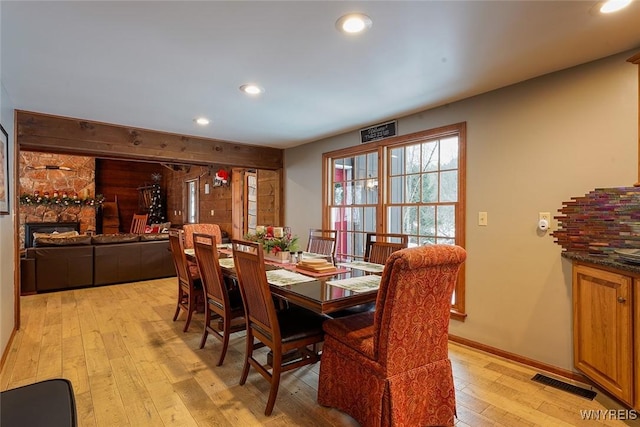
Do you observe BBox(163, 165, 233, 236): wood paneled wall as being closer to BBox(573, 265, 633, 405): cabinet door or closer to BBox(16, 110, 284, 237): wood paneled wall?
BBox(16, 110, 284, 237): wood paneled wall

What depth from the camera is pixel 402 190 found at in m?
3.69

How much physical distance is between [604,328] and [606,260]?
0.44 meters

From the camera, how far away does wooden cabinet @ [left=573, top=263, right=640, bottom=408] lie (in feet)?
6.08

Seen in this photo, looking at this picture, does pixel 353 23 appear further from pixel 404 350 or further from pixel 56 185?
pixel 56 185

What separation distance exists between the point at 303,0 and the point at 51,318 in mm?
4256

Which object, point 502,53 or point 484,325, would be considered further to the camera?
point 484,325

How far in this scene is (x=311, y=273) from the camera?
2.38 meters

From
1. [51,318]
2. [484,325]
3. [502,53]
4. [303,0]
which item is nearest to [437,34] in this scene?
[502,53]

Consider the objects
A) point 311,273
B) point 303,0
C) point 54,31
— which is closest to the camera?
point 303,0

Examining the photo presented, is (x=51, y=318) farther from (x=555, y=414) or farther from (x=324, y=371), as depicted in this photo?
(x=555, y=414)

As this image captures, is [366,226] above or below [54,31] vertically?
below

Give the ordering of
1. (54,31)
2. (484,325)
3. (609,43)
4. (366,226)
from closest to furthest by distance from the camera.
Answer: (54,31) → (609,43) → (484,325) → (366,226)

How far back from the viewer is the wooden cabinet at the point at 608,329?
1.85 m

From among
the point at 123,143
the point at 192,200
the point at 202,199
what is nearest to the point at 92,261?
the point at 123,143
